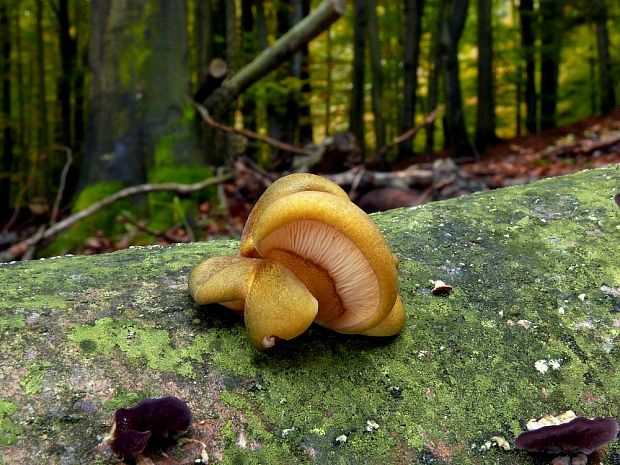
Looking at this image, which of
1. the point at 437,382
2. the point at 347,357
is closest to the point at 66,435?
the point at 347,357

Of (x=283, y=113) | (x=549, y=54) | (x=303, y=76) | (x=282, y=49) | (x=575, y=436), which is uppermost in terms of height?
(x=282, y=49)

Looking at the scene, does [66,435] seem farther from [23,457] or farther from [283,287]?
[283,287]

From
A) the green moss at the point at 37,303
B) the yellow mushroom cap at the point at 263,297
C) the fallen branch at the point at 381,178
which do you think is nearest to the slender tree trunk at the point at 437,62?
the fallen branch at the point at 381,178

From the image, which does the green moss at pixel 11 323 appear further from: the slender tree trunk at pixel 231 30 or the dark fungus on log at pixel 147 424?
the slender tree trunk at pixel 231 30

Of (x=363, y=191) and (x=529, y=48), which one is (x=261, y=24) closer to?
(x=529, y=48)

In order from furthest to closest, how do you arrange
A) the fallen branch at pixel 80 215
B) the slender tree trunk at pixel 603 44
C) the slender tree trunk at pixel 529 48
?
the slender tree trunk at pixel 529 48, the slender tree trunk at pixel 603 44, the fallen branch at pixel 80 215

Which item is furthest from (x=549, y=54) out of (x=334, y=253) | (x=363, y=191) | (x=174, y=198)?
(x=334, y=253)

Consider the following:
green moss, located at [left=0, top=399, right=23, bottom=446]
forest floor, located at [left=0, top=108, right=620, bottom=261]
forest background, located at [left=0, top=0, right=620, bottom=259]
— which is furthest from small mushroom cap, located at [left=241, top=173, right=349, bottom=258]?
forest background, located at [left=0, top=0, right=620, bottom=259]

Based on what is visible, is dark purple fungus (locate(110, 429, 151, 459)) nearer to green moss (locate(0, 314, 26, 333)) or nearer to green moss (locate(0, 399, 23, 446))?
green moss (locate(0, 399, 23, 446))
